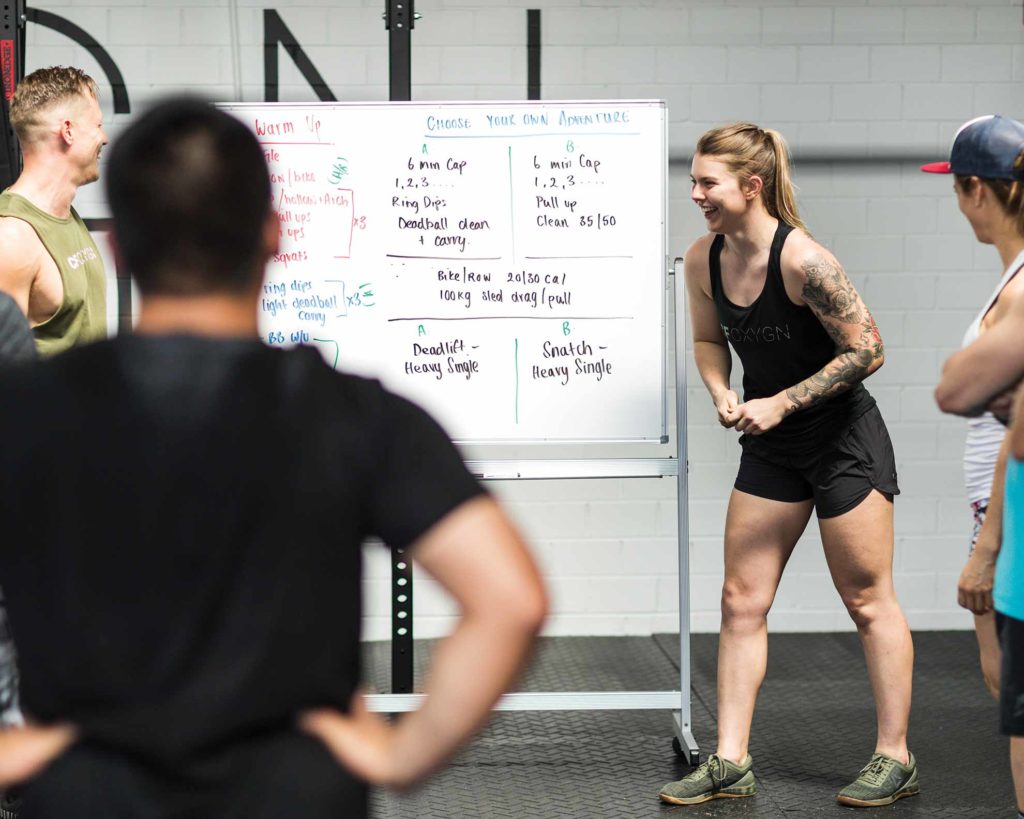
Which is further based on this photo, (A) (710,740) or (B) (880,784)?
(A) (710,740)

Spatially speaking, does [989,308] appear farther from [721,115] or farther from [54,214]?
[721,115]

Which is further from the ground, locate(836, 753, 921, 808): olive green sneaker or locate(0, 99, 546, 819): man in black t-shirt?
locate(0, 99, 546, 819): man in black t-shirt

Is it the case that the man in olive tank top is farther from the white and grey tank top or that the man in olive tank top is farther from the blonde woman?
the white and grey tank top

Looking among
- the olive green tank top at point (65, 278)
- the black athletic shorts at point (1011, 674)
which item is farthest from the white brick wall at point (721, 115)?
the black athletic shorts at point (1011, 674)

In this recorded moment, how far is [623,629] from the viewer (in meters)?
4.10

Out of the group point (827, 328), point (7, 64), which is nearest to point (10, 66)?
point (7, 64)

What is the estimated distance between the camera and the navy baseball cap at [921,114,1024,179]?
6.14ft

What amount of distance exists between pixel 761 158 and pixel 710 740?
1432mm

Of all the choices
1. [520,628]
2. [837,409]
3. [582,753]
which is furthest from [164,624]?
[582,753]

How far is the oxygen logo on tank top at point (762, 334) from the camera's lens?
269cm

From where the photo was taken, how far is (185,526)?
2.88 feet

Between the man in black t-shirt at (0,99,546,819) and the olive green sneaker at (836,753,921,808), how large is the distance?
202 cm

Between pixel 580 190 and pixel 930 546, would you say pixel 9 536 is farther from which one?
pixel 930 546

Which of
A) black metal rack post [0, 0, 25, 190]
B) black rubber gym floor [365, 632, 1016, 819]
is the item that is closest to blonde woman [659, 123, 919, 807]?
black rubber gym floor [365, 632, 1016, 819]
